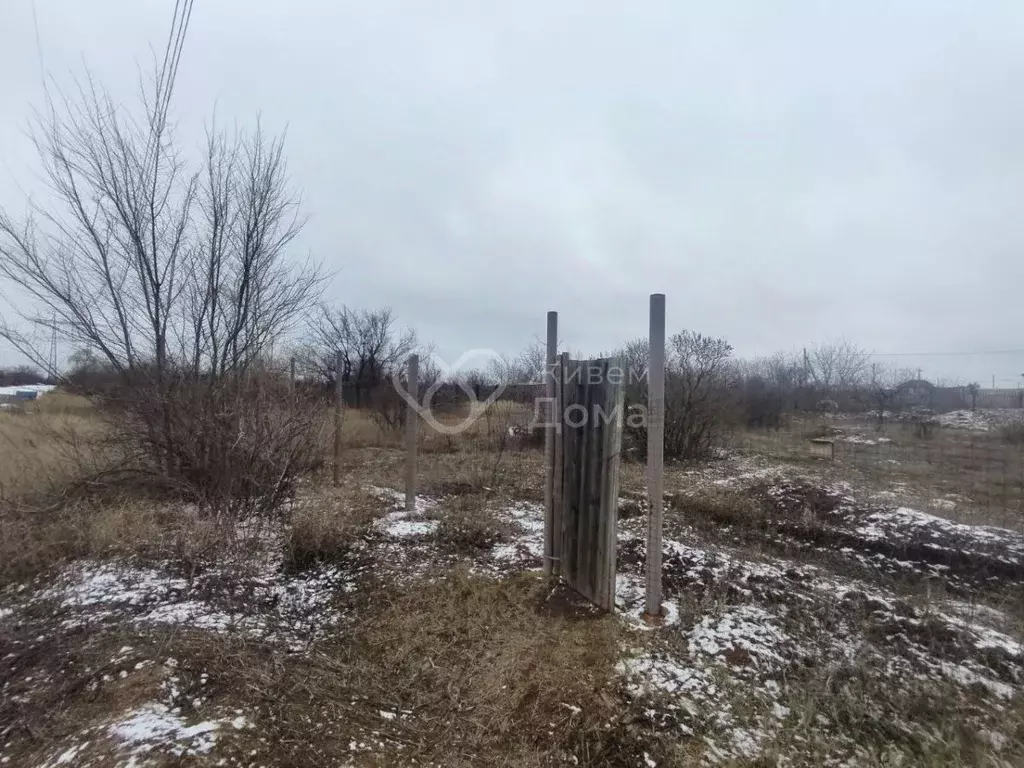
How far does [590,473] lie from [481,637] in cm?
119

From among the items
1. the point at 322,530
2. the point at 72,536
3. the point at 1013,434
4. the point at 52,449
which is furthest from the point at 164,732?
the point at 1013,434

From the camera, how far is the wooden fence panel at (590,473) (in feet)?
10.7

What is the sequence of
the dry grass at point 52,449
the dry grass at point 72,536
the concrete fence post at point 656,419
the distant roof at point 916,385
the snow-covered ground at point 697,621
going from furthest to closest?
the distant roof at point 916,385 < the dry grass at point 52,449 < the dry grass at point 72,536 < the concrete fence post at point 656,419 < the snow-covered ground at point 697,621

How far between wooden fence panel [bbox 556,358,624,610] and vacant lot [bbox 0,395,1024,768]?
24 centimetres

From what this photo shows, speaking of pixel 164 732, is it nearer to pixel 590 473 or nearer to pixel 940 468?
pixel 590 473

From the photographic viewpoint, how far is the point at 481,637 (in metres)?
3.03

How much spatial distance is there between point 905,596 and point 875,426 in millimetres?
6481

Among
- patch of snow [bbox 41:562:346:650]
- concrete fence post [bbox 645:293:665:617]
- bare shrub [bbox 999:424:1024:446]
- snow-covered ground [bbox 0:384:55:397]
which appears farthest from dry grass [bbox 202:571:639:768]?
snow-covered ground [bbox 0:384:55:397]

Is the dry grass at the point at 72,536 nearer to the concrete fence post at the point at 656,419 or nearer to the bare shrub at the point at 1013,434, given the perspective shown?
the concrete fence post at the point at 656,419

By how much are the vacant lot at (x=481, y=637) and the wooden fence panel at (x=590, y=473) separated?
0.24m

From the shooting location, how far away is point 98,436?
565 centimetres

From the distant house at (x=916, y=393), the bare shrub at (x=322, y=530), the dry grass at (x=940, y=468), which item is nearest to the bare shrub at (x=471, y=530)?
the bare shrub at (x=322, y=530)

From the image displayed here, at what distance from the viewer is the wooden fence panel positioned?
326 cm

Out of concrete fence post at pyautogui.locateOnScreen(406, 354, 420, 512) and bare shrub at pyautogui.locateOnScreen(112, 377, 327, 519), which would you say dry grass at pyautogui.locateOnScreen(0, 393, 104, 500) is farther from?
concrete fence post at pyautogui.locateOnScreen(406, 354, 420, 512)
